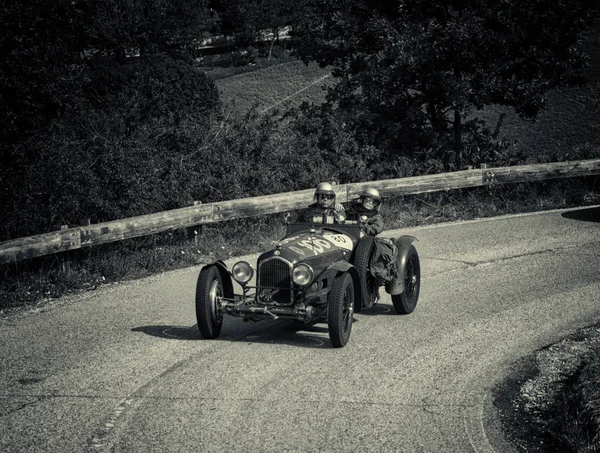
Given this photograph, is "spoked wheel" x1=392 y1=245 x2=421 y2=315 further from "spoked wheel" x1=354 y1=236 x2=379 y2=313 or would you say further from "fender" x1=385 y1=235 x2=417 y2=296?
"spoked wheel" x1=354 y1=236 x2=379 y2=313

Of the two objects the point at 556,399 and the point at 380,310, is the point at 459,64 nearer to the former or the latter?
the point at 380,310

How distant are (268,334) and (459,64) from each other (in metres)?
14.1

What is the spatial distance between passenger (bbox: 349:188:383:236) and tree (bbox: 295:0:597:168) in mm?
10923

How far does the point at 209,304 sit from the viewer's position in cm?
930

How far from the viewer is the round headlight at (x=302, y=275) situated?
9203mm

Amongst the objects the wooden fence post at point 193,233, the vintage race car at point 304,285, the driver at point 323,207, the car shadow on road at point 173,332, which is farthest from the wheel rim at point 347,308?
the wooden fence post at point 193,233

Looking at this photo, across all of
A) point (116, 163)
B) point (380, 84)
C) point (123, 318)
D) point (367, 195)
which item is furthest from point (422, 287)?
point (380, 84)

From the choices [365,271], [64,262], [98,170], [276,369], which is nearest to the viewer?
[276,369]

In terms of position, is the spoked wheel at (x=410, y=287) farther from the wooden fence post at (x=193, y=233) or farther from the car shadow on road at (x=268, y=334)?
the wooden fence post at (x=193, y=233)

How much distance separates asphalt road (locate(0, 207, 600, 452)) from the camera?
6789 mm

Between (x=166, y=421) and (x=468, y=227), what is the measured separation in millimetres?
10471

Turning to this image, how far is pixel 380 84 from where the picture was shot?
22.3m

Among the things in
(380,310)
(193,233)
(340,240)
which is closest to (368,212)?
(340,240)

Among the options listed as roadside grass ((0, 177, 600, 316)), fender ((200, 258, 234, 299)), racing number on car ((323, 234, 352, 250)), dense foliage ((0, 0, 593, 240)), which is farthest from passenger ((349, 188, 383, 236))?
dense foliage ((0, 0, 593, 240))
